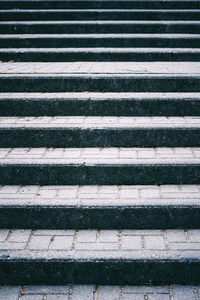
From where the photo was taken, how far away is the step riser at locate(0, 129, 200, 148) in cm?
320

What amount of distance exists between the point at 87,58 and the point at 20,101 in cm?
140

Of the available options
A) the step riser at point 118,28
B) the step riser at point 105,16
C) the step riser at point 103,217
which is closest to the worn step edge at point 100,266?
the step riser at point 103,217

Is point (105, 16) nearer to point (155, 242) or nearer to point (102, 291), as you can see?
point (155, 242)

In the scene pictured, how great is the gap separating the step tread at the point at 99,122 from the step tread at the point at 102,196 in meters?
0.63

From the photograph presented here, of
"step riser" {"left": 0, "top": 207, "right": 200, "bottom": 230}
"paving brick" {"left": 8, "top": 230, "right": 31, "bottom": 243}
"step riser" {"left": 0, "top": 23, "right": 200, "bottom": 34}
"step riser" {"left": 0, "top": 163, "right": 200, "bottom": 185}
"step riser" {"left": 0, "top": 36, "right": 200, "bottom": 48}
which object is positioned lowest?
"paving brick" {"left": 8, "top": 230, "right": 31, "bottom": 243}

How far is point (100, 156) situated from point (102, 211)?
23.3 inches

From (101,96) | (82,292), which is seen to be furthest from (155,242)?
(101,96)

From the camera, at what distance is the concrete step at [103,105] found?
3465 millimetres

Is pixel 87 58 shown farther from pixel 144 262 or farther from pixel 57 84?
pixel 144 262

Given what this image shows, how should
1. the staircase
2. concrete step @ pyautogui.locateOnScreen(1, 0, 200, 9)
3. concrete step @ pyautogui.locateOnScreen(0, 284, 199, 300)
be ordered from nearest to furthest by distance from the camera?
concrete step @ pyautogui.locateOnScreen(0, 284, 199, 300)
the staircase
concrete step @ pyautogui.locateOnScreen(1, 0, 200, 9)

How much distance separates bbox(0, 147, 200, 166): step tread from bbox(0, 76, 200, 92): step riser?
849 millimetres

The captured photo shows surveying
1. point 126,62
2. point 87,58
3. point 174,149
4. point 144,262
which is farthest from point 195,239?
point 87,58

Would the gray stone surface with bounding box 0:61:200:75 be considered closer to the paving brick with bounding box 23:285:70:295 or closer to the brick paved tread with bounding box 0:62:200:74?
the brick paved tread with bounding box 0:62:200:74

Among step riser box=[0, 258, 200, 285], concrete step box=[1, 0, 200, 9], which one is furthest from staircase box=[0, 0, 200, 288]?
concrete step box=[1, 0, 200, 9]
